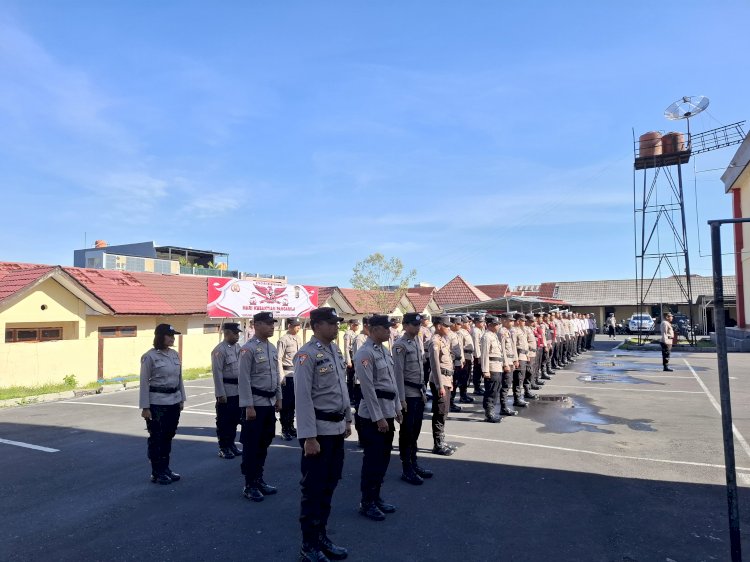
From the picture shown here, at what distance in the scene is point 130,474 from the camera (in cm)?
629

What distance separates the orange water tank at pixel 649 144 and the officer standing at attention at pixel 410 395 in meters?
26.1

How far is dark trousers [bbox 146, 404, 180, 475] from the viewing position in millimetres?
5902

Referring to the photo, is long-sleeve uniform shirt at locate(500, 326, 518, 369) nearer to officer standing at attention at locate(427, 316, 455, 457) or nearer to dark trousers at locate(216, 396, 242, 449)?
officer standing at attention at locate(427, 316, 455, 457)

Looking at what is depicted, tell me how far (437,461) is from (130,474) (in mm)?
3905

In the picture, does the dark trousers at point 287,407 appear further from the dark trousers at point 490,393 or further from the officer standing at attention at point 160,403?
the dark trousers at point 490,393

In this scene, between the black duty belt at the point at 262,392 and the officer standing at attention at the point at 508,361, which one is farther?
the officer standing at attention at the point at 508,361

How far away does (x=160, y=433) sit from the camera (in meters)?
5.95

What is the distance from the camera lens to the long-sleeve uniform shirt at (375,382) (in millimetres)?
4902

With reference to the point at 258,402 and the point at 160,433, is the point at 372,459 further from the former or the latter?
the point at 160,433

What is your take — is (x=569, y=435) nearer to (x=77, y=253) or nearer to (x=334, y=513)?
(x=334, y=513)

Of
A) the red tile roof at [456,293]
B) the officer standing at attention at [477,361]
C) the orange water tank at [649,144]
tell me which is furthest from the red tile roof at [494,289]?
the officer standing at attention at [477,361]

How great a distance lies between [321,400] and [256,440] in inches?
62.3

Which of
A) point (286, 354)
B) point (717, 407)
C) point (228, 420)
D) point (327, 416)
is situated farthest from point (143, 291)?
point (717, 407)

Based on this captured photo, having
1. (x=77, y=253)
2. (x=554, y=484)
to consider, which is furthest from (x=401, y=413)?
(x=77, y=253)
